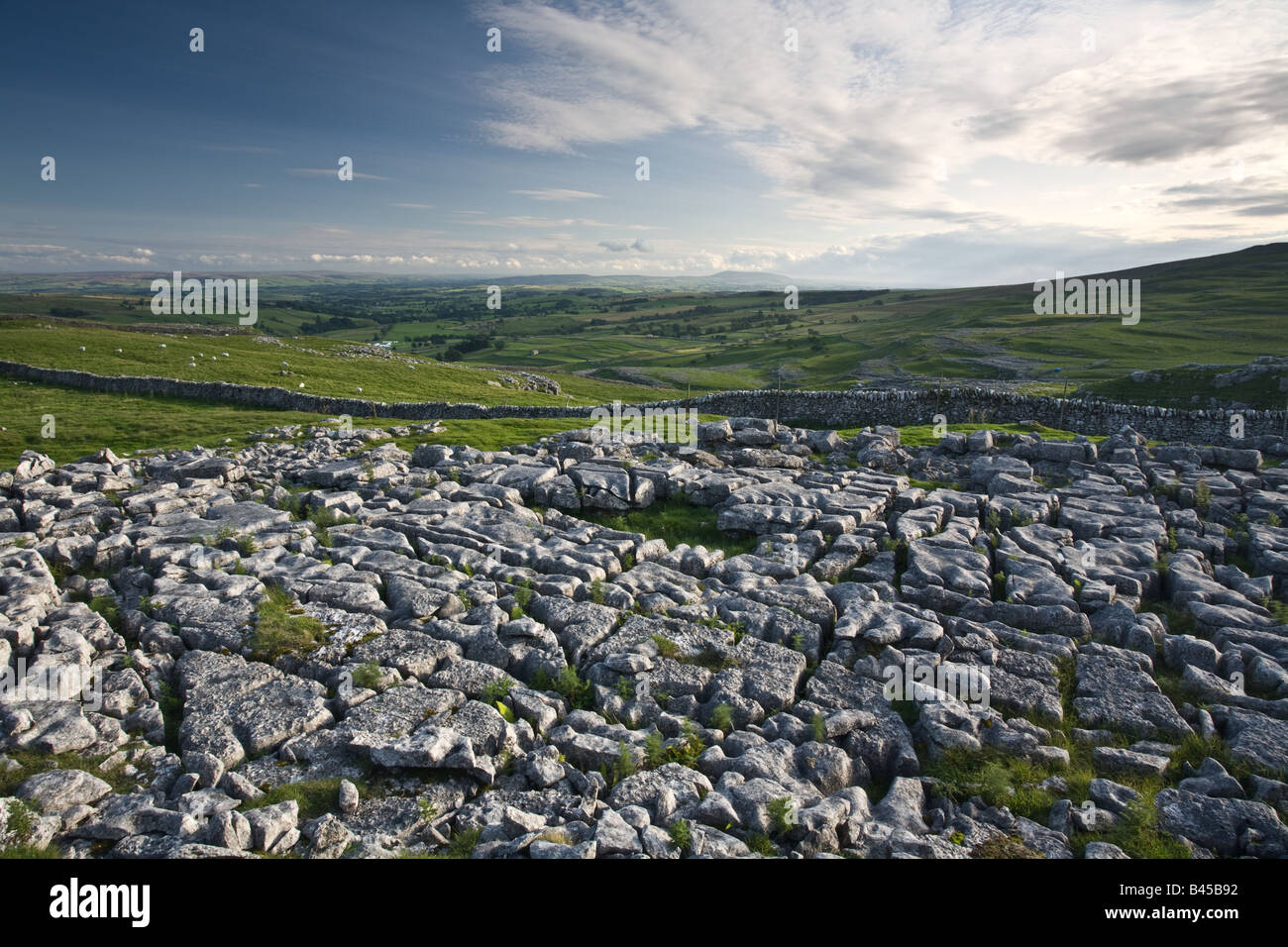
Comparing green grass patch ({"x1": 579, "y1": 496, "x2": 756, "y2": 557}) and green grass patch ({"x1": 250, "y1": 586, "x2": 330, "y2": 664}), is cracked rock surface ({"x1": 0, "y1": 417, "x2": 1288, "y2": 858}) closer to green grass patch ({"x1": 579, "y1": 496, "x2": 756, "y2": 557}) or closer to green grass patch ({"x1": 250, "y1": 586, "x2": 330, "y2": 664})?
green grass patch ({"x1": 250, "y1": 586, "x2": 330, "y2": 664})

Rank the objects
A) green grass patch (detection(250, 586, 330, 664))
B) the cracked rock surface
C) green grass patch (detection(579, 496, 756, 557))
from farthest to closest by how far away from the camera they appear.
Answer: green grass patch (detection(579, 496, 756, 557)), green grass patch (detection(250, 586, 330, 664)), the cracked rock surface

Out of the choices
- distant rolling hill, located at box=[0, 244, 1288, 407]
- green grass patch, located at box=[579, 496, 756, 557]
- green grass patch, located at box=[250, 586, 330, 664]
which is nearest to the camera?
green grass patch, located at box=[250, 586, 330, 664]

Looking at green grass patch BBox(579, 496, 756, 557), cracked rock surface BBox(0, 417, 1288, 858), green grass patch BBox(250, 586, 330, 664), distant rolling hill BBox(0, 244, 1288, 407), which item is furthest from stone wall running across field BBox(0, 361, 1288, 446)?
green grass patch BBox(250, 586, 330, 664)

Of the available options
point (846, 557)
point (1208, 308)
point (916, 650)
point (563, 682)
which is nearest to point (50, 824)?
point (563, 682)

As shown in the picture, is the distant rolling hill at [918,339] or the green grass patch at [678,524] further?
the distant rolling hill at [918,339]

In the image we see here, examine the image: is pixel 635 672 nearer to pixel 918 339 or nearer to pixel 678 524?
pixel 678 524

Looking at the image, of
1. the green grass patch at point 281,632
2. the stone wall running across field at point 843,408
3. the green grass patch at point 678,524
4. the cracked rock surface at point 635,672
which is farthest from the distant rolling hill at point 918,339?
the green grass patch at point 281,632

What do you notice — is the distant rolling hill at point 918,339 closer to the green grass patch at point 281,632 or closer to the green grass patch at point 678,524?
the green grass patch at point 678,524
